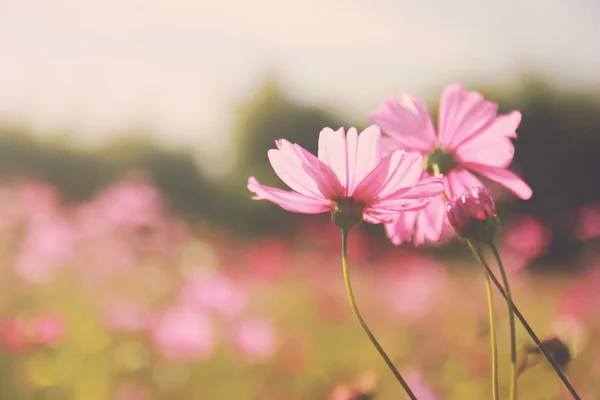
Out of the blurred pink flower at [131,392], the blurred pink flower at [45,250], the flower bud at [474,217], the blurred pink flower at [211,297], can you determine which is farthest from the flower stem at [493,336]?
the blurred pink flower at [45,250]

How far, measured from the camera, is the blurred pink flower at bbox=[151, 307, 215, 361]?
36.8 inches

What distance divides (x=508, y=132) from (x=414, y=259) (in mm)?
1337

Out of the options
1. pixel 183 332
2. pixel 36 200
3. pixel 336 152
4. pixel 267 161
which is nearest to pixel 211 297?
pixel 183 332

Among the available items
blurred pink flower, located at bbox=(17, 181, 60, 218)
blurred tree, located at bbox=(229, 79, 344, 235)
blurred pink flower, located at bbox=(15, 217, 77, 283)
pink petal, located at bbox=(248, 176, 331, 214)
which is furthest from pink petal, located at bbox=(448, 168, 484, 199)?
A: blurred tree, located at bbox=(229, 79, 344, 235)

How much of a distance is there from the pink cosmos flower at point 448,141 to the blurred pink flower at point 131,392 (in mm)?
722

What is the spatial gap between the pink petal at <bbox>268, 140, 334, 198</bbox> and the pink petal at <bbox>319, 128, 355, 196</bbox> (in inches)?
0.4

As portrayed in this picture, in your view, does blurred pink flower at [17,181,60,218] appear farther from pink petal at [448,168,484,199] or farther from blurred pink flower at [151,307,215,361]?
pink petal at [448,168,484,199]

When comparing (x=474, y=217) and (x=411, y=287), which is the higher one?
(x=474, y=217)

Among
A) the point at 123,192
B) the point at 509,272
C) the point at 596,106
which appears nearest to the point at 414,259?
the point at 509,272

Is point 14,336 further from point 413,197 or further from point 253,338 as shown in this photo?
point 413,197

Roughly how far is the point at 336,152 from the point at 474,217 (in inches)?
2.9

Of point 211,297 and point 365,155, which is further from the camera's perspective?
point 211,297

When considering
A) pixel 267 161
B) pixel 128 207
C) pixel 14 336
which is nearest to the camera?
pixel 14 336

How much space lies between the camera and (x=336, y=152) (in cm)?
32
